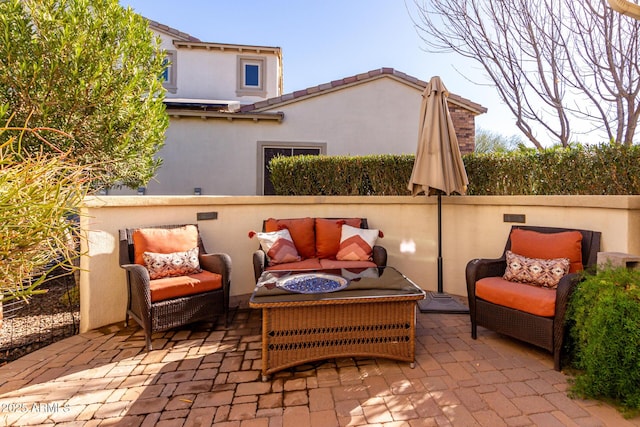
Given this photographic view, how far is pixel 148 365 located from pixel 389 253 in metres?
3.38

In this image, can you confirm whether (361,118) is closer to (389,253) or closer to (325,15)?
(325,15)

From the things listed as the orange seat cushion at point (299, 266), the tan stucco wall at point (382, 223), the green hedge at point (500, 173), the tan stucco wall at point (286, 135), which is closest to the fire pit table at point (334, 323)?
the orange seat cushion at point (299, 266)

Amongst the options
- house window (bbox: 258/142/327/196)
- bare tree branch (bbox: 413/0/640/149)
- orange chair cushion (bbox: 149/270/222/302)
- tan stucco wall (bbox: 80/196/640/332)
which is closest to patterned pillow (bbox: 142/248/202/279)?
orange chair cushion (bbox: 149/270/222/302)

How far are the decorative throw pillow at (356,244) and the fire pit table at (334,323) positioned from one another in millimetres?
1253

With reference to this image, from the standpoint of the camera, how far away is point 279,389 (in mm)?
2338

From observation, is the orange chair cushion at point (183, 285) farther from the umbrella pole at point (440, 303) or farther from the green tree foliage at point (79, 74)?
the umbrella pole at point (440, 303)

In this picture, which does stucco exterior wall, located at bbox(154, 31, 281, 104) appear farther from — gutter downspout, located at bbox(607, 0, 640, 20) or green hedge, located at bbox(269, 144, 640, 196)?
gutter downspout, located at bbox(607, 0, 640, 20)

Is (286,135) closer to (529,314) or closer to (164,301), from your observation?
(164,301)

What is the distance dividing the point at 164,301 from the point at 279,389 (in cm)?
147

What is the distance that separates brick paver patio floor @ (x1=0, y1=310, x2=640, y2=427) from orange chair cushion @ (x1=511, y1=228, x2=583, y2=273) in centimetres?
91

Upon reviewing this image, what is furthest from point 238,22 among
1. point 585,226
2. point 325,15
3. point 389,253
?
point 585,226

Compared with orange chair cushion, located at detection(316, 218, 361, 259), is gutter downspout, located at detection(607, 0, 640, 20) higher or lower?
higher

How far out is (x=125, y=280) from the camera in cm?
374

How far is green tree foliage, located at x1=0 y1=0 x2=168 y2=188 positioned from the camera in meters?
3.65
